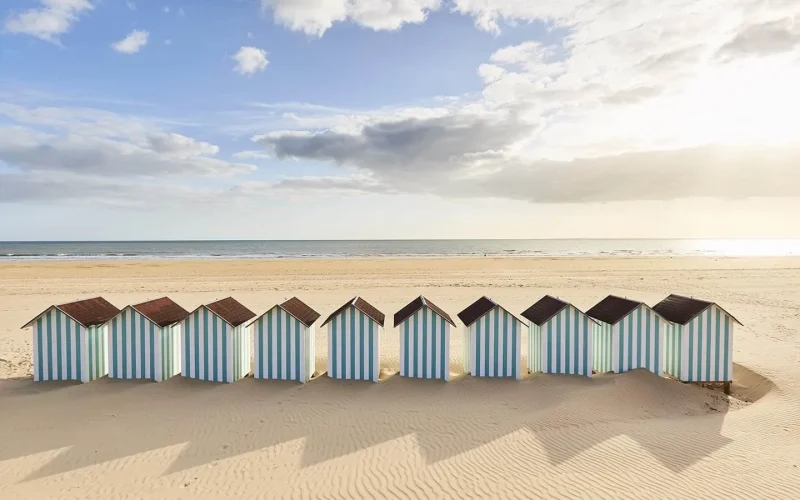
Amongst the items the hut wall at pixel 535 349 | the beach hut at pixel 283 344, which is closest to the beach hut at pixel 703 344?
the hut wall at pixel 535 349

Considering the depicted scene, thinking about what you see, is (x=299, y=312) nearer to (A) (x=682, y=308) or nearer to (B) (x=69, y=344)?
(B) (x=69, y=344)

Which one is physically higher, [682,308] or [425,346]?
[682,308]

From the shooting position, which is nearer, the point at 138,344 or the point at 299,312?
the point at 138,344

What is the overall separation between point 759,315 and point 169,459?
933 inches

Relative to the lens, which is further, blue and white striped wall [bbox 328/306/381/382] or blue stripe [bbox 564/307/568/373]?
blue stripe [bbox 564/307/568/373]

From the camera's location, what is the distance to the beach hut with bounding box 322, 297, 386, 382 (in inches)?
398

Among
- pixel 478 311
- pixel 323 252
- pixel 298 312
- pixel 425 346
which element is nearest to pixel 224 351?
pixel 298 312

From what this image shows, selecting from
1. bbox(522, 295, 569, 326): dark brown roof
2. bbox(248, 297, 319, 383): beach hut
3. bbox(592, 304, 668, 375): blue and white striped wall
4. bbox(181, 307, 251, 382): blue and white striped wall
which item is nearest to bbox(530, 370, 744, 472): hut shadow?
bbox(592, 304, 668, 375): blue and white striped wall

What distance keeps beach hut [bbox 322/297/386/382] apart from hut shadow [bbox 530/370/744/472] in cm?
392

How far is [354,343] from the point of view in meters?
10.3

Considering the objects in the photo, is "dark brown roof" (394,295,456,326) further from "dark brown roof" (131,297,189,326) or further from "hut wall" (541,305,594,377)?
"dark brown roof" (131,297,189,326)

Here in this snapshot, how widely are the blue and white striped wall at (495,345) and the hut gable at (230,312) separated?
219 inches

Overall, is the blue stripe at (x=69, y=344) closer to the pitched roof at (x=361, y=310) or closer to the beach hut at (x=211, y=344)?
the beach hut at (x=211, y=344)

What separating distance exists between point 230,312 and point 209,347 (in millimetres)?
928
